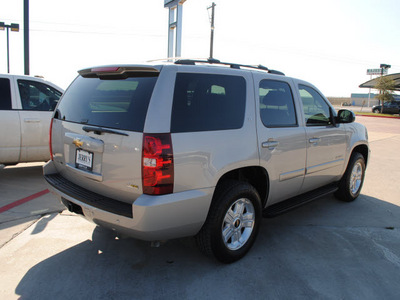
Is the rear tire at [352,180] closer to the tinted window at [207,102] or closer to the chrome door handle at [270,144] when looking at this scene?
the chrome door handle at [270,144]

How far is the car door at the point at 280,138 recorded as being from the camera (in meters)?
3.40

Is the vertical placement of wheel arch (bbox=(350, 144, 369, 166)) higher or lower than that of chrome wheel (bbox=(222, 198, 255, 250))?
higher

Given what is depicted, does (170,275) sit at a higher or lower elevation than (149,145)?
lower

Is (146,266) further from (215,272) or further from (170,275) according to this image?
(215,272)

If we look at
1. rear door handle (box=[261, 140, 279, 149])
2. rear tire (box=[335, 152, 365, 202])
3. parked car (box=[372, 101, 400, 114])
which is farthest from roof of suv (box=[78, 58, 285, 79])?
parked car (box=[372, 101, 400, 114])

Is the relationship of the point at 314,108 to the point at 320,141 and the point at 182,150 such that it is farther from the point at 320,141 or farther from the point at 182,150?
the point at 182,150

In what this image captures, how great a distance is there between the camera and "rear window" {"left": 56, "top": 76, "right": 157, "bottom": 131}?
268 cm

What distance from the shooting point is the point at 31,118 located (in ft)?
18.3

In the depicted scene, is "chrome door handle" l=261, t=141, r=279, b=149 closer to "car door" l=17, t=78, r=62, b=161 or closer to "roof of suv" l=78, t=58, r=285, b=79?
"roof of suv" l=78, t=58, r=285, b=79

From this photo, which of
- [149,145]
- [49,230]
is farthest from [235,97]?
[49,230]

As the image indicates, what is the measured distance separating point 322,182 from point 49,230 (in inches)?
136

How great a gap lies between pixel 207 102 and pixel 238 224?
1232 millimetres

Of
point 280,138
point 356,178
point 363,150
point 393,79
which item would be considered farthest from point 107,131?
point 393,79

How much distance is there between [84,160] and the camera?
9.74 feet
